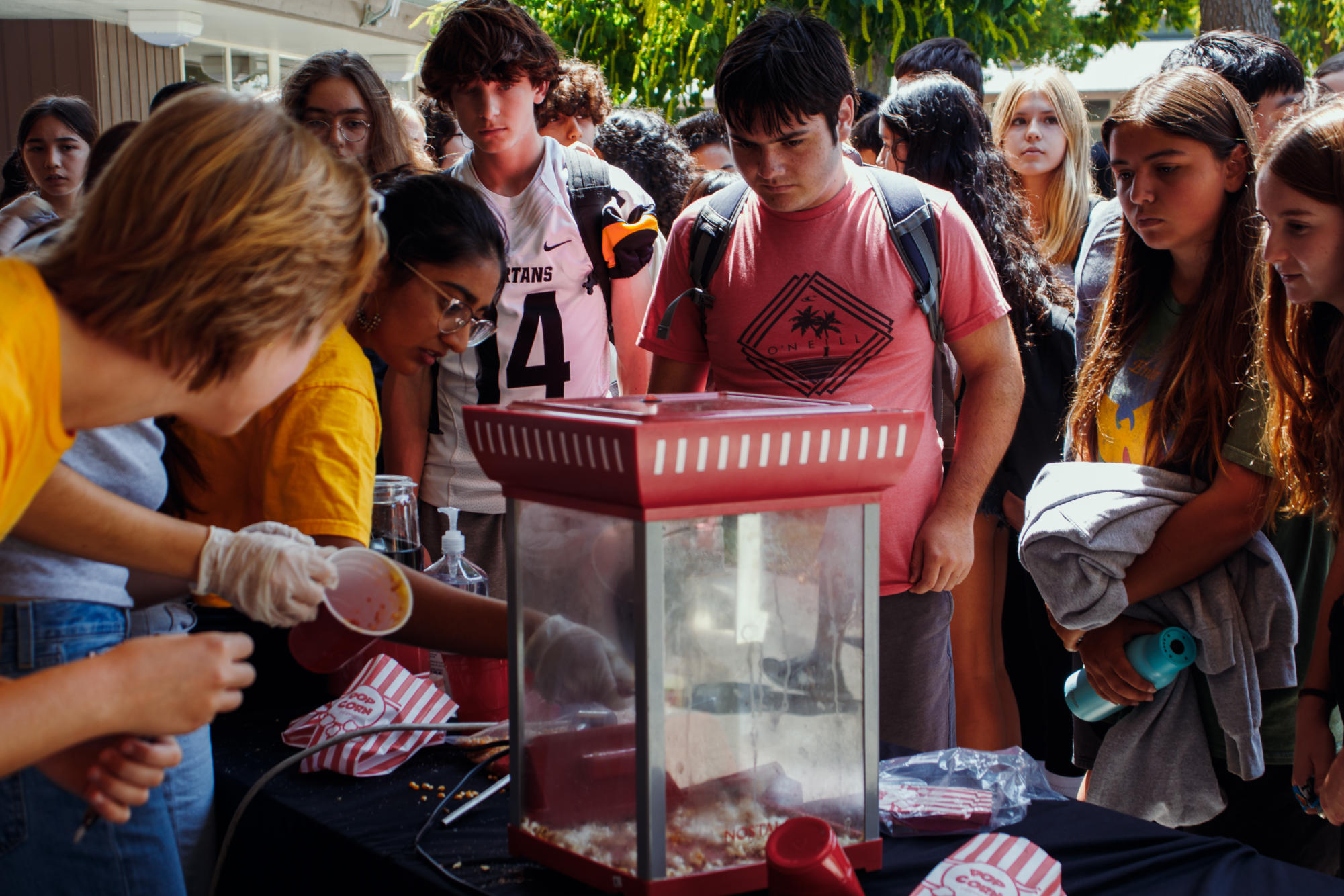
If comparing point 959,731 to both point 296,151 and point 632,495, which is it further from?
point 296,151

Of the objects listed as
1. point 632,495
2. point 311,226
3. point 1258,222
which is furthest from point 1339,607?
point 311,226

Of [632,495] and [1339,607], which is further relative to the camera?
[1339,607]

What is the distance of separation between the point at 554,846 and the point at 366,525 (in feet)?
1.78

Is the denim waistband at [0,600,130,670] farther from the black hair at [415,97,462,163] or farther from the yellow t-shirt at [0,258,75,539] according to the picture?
the black hair at [415,97,462,163]

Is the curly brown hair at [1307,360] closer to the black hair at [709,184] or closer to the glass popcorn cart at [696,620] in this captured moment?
the glass popcorn cart at [696,620]

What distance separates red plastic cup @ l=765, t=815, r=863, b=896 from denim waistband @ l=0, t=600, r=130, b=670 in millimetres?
811

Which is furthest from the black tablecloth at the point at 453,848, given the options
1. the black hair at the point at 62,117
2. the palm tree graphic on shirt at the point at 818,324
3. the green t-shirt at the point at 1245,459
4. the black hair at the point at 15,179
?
the black hair at the point at 15,179

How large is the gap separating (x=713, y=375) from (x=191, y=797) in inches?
50.9

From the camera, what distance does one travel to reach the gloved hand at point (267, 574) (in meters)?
1.22

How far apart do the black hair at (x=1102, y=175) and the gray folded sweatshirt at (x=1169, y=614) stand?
2378 millimetres

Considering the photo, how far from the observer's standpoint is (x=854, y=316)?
2096mm

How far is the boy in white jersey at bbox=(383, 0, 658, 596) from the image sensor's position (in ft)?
8.55

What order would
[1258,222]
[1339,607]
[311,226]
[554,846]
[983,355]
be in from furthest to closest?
[983,355]
[1258,222]
[1339,607]
[554,846]
[311,226]

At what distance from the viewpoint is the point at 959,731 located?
3.03 metres
